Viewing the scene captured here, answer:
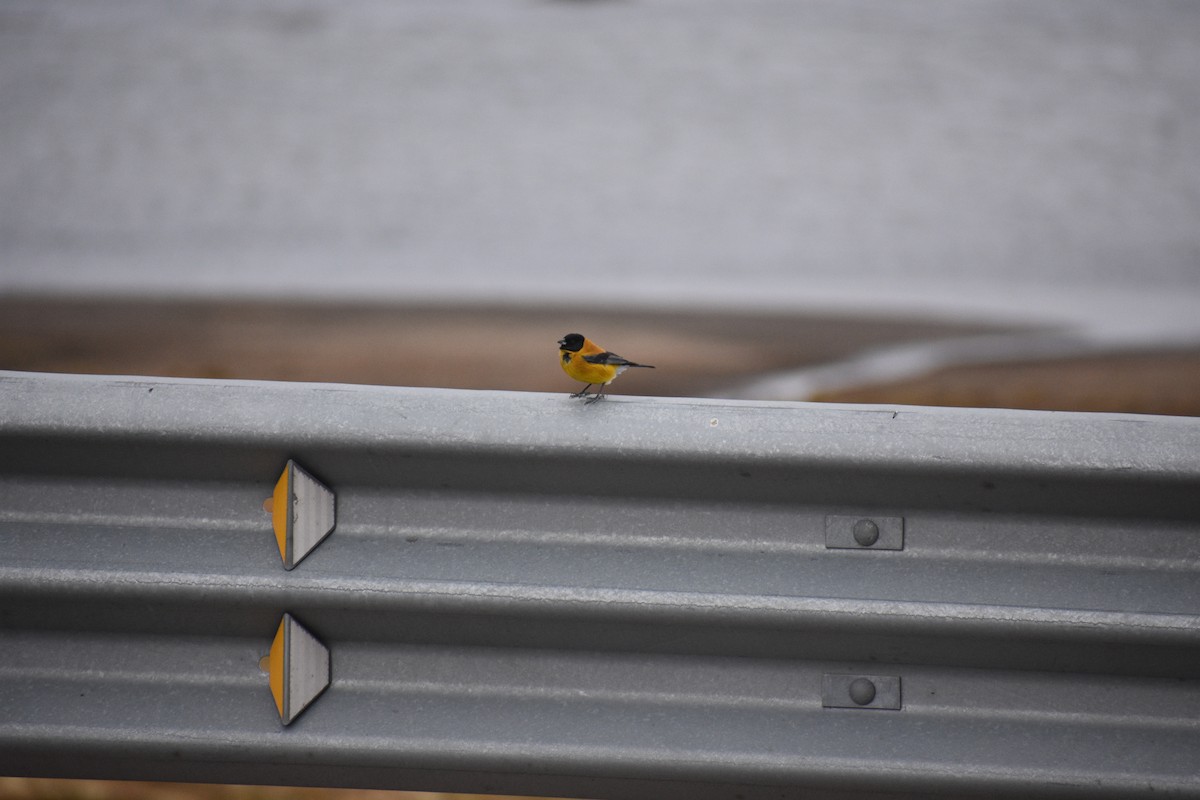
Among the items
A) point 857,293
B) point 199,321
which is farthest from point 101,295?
point 857,293

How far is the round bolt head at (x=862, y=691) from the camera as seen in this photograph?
1.71 meters

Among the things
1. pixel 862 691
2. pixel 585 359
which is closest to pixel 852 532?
pixel 862 691

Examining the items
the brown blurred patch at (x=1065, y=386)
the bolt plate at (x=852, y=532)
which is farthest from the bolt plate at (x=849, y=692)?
the brown blurred patch at (x=1065, y=386)

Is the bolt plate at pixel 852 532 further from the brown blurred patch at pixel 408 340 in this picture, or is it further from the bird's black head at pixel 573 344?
the brown blurred patch at pixel 408 340

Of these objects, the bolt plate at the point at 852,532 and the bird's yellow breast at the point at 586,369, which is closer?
the bolt plate at the point at 852,532

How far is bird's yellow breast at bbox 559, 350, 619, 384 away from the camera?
2.92 m

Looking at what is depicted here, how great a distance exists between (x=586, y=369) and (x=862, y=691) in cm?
142

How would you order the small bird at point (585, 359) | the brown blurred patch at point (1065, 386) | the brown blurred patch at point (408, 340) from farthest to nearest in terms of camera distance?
1. the brown blurred patch at point (408, 340)
2. the brown blurred patch at point (1065, 386)
3. the small bird at point (585, 359)

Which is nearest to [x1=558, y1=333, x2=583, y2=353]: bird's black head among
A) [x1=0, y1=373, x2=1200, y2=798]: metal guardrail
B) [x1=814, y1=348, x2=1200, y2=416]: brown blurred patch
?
[x1=0, y1=373, x2=1200, y2=798]: metal guardrail

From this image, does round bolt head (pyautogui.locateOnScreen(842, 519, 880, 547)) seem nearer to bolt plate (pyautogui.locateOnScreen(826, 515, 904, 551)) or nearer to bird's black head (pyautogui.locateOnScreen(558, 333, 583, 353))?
bolt plate (pyautogui.locateOnScreen(826, 515, 904, 551))

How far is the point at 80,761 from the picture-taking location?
1747mm

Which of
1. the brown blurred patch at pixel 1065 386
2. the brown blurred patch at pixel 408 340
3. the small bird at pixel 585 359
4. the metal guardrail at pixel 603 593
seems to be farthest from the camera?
the brown blurred patch at pixel 408 340

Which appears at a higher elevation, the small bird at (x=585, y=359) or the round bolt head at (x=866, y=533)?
the round bolt head at (x=866, y=533)

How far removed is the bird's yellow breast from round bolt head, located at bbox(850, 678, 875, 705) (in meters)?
1.39
